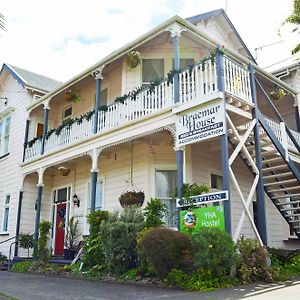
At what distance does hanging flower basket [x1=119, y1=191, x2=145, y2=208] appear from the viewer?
12.1 meters

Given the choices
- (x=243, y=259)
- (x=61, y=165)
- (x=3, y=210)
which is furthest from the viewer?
(x=3, y=210)

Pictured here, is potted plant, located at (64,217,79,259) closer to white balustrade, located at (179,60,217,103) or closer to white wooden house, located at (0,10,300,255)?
white wooden house, located at (0,10,300,255)

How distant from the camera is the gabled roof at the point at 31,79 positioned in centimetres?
1839

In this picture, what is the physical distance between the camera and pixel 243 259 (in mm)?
8195

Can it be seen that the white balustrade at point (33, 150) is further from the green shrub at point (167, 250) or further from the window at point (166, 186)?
the green shrub at point (167, 250)

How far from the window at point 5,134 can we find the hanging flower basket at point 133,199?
9839 mm

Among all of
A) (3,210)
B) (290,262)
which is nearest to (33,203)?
(3,210)

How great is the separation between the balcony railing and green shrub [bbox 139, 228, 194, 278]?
3.57 meters

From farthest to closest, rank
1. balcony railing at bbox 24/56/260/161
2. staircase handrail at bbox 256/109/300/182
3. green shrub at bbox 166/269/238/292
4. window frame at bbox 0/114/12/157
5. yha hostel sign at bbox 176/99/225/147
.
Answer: window frame at bbox 0/114/12/157 → staircase handrail at bbox 256/109/300/182 → balcony railing at bbox 24/56/260/161 → yha hostel sign at bbox 176/99/225/147 → green shrub at bbox 166/269/238/292

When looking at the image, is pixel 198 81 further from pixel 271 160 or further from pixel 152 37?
pixel 271 160

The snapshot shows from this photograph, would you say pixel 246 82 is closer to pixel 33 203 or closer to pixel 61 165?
pixel 61 165

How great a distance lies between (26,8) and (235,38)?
47.7 feet

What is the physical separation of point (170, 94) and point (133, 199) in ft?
12.0

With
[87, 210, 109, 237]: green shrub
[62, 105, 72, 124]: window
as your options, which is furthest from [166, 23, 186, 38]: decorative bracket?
[62, 105, 72, 124]: window
